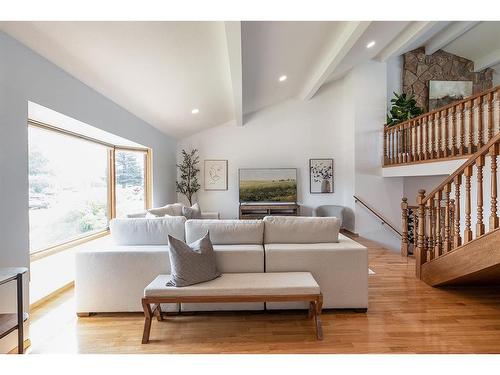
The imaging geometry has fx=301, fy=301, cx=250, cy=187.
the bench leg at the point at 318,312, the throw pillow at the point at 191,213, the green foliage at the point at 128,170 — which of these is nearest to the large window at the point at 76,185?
the green foliage at the point at 128,170

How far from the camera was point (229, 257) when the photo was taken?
2.81 meters

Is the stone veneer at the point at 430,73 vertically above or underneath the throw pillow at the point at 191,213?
above

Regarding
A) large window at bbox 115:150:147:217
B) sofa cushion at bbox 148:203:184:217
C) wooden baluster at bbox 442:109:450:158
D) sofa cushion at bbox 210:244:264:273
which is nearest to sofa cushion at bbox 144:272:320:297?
sofa cushion at bbox 210:244:264:273

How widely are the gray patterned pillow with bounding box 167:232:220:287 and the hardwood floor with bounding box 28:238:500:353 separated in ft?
1.44

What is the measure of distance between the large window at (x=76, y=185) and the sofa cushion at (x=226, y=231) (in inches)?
70.0

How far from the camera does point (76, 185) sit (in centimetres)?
405

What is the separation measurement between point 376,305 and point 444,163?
286cm

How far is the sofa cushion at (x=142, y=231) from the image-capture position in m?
3.00

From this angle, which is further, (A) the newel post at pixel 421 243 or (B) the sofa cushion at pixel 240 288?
(A) the newel post at pixel 421 243

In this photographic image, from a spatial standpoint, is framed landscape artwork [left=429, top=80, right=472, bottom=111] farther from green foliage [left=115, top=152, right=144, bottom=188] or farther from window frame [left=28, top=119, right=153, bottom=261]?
green foliage [left=115, top=152, right=144, bottom=188]

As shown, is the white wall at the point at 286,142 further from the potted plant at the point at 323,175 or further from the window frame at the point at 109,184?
the window frame at the point at 109,184

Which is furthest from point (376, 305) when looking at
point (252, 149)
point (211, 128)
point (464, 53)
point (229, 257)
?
point (464, 53)

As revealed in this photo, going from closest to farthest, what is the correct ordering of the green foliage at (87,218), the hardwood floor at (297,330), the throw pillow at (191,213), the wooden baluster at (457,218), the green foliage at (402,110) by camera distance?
the hardwood floor at (297,330) < the wooden baluster at (457,218) < the green foliage at (87,218) < the throw pillow at (191,213) < the green foliage at (402,110)

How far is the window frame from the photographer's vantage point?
3.27 meters
